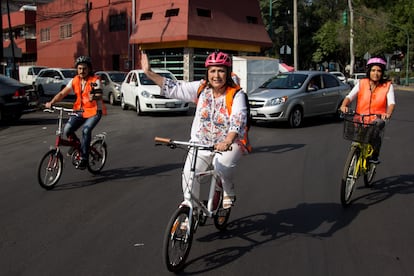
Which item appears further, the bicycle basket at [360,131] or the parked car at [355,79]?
the parked car at [355,79]

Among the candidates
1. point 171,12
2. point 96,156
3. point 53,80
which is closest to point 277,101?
point 96,156

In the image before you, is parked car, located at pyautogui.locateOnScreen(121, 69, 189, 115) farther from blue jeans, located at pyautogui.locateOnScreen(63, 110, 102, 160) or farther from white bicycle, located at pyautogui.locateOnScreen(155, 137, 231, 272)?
white bicycle, located at pyautogui.locateOnScreen(155, 137, 231, 272)

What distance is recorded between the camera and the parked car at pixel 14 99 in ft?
44.3

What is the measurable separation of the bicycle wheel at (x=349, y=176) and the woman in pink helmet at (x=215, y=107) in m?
1.80

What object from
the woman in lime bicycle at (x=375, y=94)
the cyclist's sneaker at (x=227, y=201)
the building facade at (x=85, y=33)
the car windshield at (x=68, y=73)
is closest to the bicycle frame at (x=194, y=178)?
the cyclist's sneaker at (x=227, y=201)

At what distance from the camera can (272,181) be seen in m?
7.09

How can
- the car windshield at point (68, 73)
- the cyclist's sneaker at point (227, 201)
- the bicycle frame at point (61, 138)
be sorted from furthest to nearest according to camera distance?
the car windshield at point (68, 73)
the bicycle frame at point (61, 138)
the cyclist's sneaker at point (227, 201)

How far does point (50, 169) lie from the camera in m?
6.71

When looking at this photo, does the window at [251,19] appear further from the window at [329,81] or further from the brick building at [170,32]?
the window at [329,81]

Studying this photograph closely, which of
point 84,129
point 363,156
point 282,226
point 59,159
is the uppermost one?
point 84,129

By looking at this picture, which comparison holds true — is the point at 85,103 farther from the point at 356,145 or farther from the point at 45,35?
the point at 45,35

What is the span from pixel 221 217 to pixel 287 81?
10.1 meters

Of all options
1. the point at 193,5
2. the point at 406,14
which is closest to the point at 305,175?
the point at 193,5

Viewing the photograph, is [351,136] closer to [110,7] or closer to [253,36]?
[253,36]
